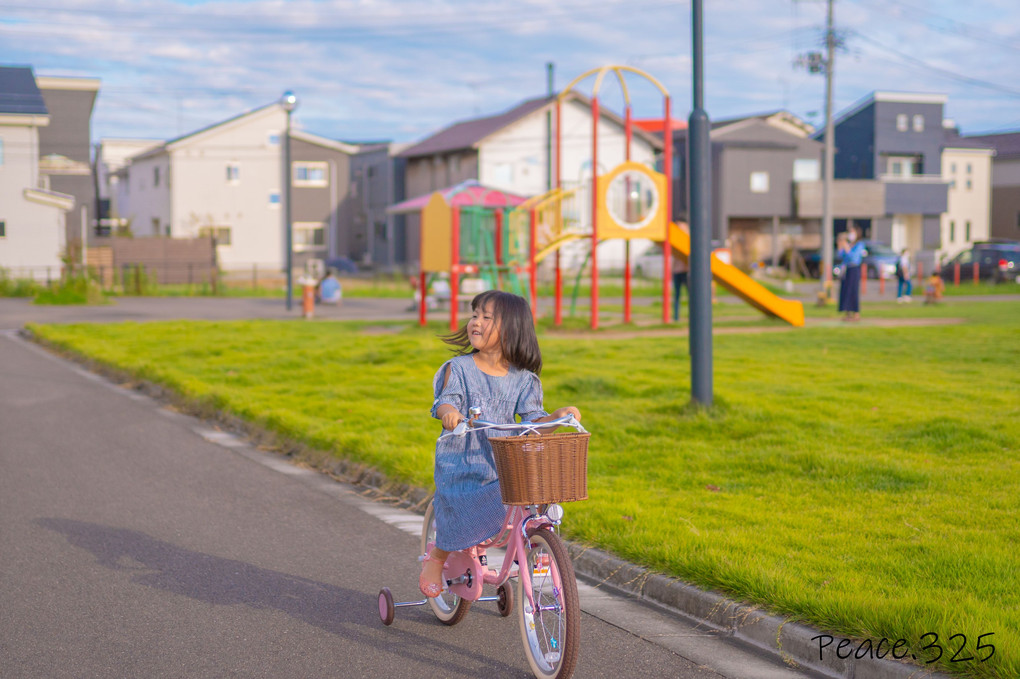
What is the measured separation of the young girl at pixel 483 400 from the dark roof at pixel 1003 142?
73.4 metres

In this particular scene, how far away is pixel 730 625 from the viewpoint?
4691 mm

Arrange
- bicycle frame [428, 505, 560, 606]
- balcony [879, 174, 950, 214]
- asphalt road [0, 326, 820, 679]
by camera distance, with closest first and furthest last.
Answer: bicycle frame [428, 505, 560, 606] < asphalt road [0, 326, 820, 679] < balcony [879, 174, 950, 214]

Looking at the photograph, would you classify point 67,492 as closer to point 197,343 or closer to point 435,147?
point 197,343

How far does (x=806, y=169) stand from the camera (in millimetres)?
57219

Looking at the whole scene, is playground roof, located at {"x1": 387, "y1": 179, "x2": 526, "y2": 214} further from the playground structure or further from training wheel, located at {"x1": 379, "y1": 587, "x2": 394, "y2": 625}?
training wheel, located at {"x1": 379, "y1": 587, "x2": 394, "y2": 625}

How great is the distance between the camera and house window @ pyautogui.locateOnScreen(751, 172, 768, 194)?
5569 cm

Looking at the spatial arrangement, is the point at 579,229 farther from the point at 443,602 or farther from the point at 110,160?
the point at 110,160

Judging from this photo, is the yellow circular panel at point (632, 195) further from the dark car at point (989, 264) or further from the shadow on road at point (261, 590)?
the dark car at point (989, 264)

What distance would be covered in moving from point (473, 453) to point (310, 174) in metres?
53.6

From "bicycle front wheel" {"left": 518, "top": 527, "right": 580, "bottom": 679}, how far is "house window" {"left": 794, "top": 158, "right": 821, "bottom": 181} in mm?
55811

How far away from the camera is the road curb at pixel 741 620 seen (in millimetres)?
4051

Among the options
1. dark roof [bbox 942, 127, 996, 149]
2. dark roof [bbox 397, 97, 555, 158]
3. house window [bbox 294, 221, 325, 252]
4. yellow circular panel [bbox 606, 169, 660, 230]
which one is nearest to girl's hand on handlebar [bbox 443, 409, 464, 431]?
yellow circular panel [bbox 606, 169, 660, 230]

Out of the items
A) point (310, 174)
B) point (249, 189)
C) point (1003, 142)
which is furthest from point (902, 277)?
point (1003, 142)

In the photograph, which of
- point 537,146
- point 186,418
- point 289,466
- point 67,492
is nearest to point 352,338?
point 186,418
